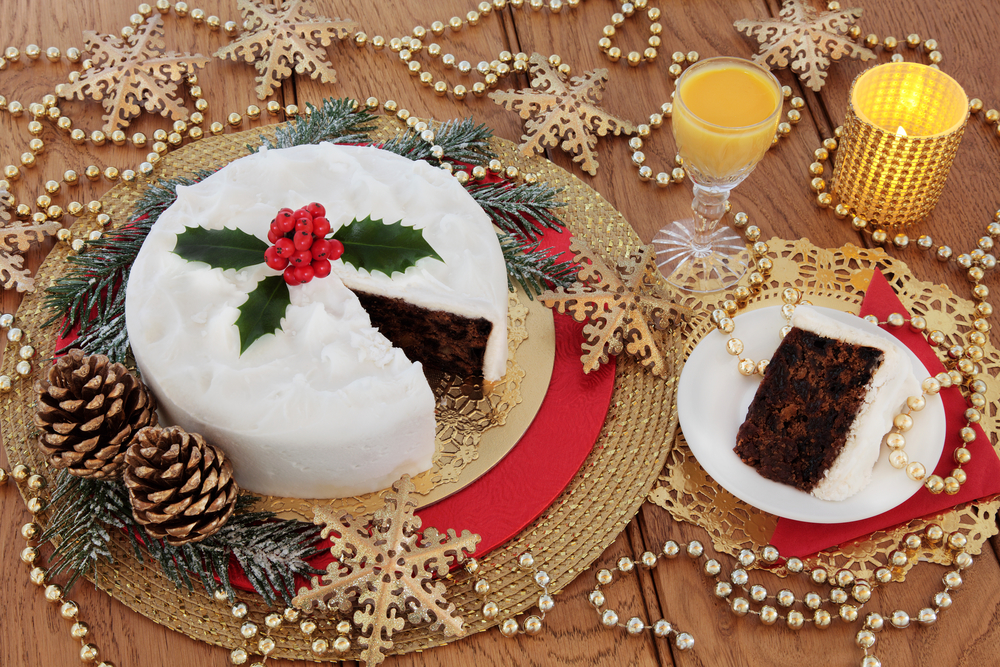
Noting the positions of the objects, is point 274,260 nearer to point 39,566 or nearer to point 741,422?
point 39,566

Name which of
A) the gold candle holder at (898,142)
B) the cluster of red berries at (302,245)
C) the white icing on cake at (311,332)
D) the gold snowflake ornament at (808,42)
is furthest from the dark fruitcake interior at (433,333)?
the gold snowflake ornament at (808,42)

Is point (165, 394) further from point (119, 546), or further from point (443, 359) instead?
point (443, 359)

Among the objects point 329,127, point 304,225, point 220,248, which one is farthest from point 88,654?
point 329,127

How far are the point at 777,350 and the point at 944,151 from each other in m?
0.72

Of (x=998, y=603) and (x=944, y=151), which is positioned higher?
(x=944, y=151)

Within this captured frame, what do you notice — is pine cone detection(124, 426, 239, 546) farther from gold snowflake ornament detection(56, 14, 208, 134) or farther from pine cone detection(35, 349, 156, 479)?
gold snowflake ornament detection(56, 14, 208, 134)

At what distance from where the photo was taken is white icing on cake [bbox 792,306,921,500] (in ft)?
6.13

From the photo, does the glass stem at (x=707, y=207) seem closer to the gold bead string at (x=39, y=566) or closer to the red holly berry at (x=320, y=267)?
the red holly berry at (x=320, y=267)

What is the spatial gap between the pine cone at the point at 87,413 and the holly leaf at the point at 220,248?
30cm

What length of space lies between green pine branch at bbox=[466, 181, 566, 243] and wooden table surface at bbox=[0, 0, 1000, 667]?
0.23m

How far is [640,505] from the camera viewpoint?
1993 millimetres

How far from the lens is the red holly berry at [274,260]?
1.91 meters

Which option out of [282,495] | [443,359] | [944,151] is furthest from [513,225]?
[944,151]

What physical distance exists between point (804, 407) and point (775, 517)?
0.26m
